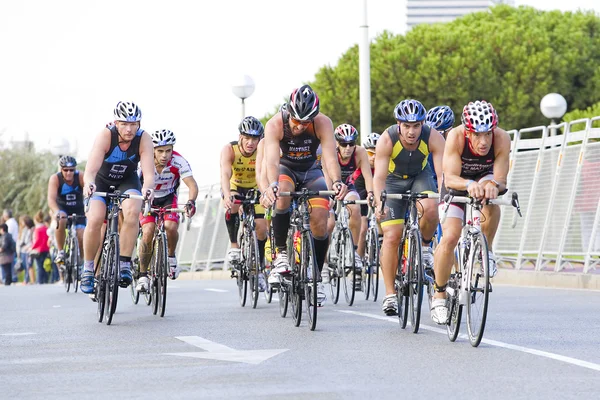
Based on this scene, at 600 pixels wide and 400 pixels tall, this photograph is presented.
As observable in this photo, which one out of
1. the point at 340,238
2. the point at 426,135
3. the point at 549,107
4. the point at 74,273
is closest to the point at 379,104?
the point at 549,107

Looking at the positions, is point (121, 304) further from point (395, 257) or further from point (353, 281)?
point (395, 257)

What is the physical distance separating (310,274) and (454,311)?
5.07 feet

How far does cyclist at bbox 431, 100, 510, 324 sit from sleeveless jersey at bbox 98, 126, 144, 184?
3838mm

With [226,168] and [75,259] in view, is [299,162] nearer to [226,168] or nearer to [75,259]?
[226,168]

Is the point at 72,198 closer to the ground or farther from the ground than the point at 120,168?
closer to the ground

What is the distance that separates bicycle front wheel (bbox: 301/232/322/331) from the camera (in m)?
11.6

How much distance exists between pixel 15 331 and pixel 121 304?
3.95 meters

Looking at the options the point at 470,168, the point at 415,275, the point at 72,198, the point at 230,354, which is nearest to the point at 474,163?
the point at 470,168

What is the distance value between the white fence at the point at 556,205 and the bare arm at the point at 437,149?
22.1 feet

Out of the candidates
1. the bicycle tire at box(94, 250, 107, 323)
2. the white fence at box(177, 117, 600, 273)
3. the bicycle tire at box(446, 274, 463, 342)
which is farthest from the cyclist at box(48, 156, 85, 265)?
the bicycle tire at box(446, 274, 463, 342)

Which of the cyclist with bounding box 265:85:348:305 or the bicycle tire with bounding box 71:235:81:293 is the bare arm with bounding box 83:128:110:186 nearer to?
the cyclist with bounding box 265:85:348:305

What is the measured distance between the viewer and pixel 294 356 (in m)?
9.67

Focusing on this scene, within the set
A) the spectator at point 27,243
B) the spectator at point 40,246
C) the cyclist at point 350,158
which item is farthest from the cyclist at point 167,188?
the spectator at point 27,243

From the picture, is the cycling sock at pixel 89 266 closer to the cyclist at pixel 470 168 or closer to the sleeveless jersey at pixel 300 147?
the sleeveless jersey at pixel 300 147
